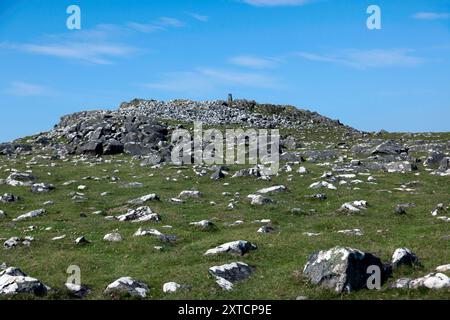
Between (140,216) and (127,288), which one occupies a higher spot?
(140,216)

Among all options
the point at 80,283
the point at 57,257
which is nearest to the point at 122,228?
the point at 57,257

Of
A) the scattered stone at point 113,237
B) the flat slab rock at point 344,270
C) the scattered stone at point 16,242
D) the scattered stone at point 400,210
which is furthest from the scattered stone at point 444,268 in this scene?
the scattered stone at point 16,242

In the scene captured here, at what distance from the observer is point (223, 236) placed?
85.9ft

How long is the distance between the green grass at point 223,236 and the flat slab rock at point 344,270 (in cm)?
37

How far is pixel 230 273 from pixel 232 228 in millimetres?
8573

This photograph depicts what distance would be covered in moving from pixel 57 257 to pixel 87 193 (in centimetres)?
1997

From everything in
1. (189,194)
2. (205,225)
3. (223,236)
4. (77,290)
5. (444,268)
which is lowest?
(77,290)

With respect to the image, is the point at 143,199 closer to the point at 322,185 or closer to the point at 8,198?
the point at 8,198

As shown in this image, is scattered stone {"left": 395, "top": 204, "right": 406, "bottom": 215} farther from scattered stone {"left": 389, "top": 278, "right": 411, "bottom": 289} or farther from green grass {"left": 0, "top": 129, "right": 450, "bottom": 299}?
scattered stone {"left": 389, "top": 278, "right": 411, "bottom": 289}

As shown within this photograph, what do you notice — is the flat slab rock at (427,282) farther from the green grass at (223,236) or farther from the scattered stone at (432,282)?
the green grass at (223,236)

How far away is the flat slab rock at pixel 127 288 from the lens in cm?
1819

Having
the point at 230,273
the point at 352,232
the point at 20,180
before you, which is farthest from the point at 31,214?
the point at 352,232
